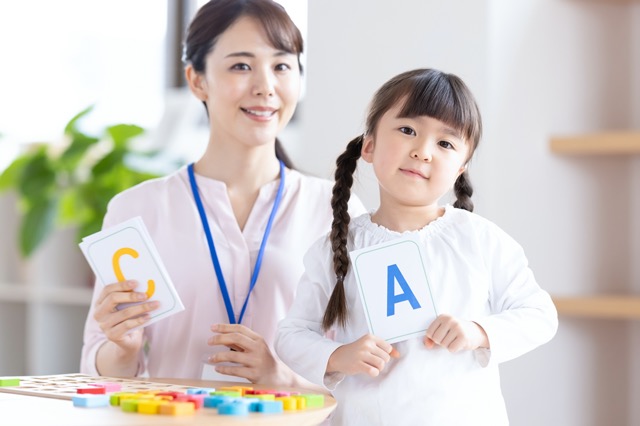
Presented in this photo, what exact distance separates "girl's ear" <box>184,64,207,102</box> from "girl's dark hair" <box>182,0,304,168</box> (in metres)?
0.01

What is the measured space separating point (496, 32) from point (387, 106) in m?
0.57

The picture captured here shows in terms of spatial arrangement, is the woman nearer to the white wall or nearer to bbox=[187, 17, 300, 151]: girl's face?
bbox=[187, 17, 300, 151]: girl's face

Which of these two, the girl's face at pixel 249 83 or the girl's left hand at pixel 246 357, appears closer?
the girl's left hand at pixel 246 357

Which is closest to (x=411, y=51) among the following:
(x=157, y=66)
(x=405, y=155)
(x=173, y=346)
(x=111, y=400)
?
(x=405, y=155)

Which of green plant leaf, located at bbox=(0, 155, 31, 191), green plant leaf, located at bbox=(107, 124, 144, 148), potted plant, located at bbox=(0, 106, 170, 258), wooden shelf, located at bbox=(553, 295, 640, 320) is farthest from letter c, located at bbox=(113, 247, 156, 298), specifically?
green plant leaf, located at bbox=(0, 155, 31, 191)

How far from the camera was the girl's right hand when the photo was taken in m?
1.74

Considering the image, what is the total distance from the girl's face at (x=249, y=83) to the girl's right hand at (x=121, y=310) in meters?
0.47

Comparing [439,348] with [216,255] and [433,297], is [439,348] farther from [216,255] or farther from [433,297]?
[216,255]

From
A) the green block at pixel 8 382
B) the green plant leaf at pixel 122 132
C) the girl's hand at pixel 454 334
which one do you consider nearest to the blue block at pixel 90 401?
the green block at pixel 8 382

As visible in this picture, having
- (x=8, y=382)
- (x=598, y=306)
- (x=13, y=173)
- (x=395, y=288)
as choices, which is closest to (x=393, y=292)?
(x=395, y=288)

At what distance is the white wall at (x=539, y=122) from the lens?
2.11 metres

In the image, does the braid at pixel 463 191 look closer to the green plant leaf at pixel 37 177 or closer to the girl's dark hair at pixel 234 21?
the girl's dark hair at pixel 234 21

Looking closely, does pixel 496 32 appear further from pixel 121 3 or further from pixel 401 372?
pixel 121 3

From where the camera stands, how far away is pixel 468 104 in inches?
63.2
